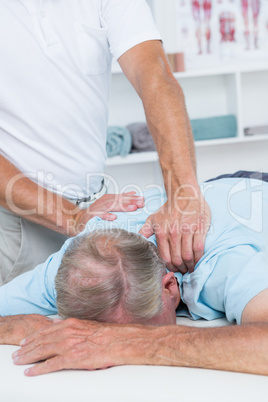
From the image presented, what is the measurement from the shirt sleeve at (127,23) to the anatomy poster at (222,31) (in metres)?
1.90

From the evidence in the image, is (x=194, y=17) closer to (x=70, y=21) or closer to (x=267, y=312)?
(x=70, y=21)

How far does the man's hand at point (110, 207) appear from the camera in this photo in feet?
4.78

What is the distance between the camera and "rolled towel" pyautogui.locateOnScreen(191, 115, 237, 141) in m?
3.31

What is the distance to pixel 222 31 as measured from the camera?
11.4 feet

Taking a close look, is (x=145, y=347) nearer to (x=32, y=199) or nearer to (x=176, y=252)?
(x=176, y=252)

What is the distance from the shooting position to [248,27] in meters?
3.46

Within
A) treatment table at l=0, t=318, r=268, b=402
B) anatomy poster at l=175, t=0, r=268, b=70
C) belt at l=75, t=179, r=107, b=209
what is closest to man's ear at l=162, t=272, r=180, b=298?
treatment table at l=0, t=318, r=268, b=402

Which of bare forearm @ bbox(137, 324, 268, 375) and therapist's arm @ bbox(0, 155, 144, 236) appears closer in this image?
bare forearm @ bbox(137, 324, 268, 375)

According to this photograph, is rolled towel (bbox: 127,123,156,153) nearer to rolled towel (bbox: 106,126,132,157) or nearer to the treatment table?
rolled towel (bbox: 106,126,132,157)

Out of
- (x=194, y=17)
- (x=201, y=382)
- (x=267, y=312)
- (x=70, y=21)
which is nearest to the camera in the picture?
(x=201, y=382)

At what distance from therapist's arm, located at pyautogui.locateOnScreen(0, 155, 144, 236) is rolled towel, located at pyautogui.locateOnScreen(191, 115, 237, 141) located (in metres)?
1.87

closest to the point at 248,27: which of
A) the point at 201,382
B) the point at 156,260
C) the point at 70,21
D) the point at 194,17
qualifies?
the point at 194,17

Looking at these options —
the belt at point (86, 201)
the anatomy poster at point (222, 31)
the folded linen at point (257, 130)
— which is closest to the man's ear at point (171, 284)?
the belt at point (86, 201)

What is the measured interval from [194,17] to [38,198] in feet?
7.75
